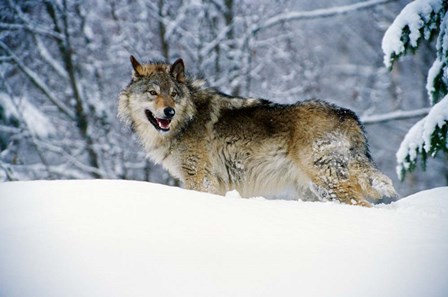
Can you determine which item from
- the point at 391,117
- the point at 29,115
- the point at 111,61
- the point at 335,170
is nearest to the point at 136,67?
the point at 335,170

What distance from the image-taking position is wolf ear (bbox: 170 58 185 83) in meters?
6.67

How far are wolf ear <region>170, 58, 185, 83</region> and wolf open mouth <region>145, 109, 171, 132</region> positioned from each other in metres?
0.61

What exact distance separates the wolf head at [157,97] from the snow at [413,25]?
2.67 meters

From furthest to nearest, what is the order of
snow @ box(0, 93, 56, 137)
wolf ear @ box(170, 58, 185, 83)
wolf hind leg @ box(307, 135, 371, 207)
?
snow @ box(0, 93, 56, 137) < wolf ear @ box(170, 58, 185, 83) < wolf hind leg @ box(307, 135, 371, 207)

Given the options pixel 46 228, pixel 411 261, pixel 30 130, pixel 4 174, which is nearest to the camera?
pixel 411 261

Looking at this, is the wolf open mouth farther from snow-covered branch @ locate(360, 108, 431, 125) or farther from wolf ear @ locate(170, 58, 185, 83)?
snow-covered branch @ locate(360, 108, 431, 125)

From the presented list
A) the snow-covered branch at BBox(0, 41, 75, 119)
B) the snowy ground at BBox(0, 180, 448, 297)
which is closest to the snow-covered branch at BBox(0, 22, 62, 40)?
the snow-covered branch at BBox(0, 41, 75, 119)

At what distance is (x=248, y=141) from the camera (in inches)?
248

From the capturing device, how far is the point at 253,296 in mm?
2727

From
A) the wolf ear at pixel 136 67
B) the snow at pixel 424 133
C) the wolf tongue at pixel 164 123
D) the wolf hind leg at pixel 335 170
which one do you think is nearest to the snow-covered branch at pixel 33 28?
the wolf ear at pixel 136 67

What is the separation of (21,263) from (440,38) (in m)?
4.76

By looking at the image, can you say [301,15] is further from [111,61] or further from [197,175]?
[197,175]

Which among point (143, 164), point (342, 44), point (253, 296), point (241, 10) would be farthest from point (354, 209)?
point (342, 44)

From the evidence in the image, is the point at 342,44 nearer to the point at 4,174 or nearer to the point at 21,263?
the point at 4,174
